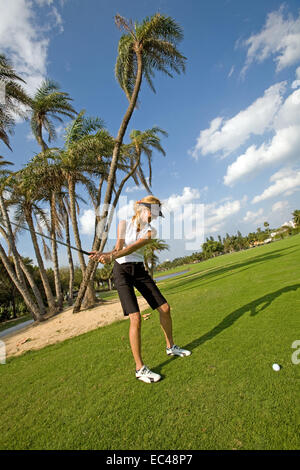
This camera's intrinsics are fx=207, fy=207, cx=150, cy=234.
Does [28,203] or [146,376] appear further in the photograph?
[28,203]

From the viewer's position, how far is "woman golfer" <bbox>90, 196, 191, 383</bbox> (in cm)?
306

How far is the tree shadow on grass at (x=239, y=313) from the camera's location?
150 inches

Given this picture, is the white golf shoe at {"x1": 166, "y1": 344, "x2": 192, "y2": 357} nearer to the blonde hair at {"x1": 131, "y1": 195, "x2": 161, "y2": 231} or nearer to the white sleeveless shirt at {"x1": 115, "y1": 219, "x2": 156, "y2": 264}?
the white sleeveless shirt at {"x1": 115, "y1": 219, "x2": 156, "y2": 264}

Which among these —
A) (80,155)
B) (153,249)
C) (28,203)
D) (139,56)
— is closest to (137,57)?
(139,56)

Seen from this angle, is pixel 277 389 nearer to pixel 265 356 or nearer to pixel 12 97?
pixel 265 356

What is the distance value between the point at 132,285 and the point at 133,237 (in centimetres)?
76

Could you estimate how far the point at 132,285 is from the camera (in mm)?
3297

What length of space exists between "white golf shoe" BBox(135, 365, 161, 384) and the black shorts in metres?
0.80

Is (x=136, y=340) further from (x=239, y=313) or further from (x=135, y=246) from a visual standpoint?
(x=239, y=313)

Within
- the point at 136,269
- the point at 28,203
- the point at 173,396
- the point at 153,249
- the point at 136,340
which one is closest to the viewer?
the point at 173,396

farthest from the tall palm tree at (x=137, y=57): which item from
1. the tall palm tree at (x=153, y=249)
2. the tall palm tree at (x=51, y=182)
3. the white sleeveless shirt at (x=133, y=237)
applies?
the tall palm tree at (x=153, y=249)

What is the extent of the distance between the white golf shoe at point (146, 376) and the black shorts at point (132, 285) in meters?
0.80

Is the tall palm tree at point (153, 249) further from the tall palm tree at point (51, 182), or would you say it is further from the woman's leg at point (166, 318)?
the woman's leg at point (166, 318)
